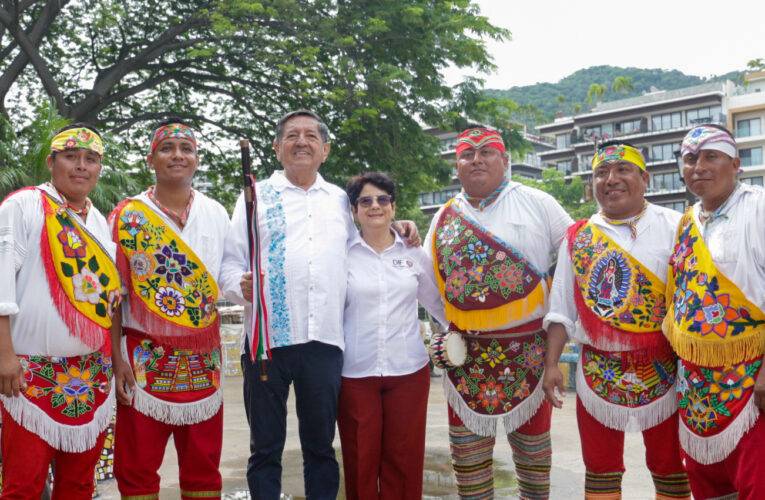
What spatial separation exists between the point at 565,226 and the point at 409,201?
9733 mm

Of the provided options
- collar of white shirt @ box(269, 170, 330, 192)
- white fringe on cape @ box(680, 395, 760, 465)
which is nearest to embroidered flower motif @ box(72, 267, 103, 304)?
collar of white shirt @ box(269, 170, 330, 192)

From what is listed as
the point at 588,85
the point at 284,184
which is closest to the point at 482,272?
the point at 284,184

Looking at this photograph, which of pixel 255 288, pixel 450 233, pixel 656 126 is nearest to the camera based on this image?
pixel 255 288

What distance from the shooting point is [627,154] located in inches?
164

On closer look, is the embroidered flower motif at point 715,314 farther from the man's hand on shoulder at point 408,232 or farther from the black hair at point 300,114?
the black hair at point 300,114

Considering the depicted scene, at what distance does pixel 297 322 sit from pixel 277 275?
28 centimetres

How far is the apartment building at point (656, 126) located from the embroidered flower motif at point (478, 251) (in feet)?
191

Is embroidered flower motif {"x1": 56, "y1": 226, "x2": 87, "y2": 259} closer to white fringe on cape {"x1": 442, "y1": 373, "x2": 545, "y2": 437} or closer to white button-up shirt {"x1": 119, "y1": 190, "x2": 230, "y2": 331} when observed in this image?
white button-up shirt {"x1": 119, "y1": 190, "x2": 230, "y2": 331}

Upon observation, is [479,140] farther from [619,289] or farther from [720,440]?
[720,440]

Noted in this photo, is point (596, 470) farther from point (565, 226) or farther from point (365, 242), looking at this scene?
point (365, 242)

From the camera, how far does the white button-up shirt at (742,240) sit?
11.5 feet

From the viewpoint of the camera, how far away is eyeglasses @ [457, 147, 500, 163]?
4512mm

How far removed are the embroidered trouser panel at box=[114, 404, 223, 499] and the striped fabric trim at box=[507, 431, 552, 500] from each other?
1.74 meters

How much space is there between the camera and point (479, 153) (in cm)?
451
